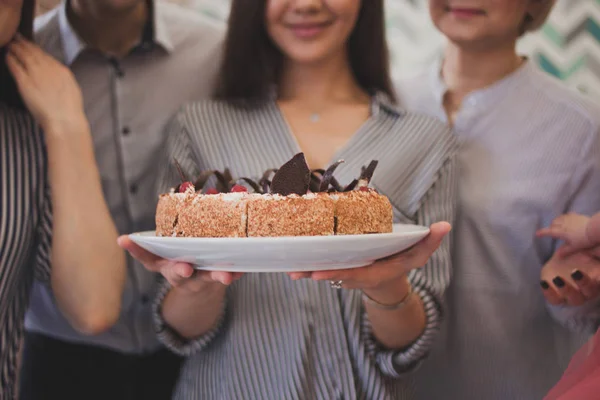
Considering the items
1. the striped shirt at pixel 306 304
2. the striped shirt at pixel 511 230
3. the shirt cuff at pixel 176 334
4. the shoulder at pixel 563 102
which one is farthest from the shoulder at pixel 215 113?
the shoulder at pixel 563 102

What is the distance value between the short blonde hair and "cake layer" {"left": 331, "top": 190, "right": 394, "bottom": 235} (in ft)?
2.51

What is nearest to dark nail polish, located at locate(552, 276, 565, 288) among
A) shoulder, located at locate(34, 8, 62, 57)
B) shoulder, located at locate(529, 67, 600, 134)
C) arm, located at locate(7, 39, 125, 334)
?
shoulder, located at locate(529, 67, 600, 134)

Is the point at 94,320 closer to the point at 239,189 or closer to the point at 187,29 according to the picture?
the point at 239,189

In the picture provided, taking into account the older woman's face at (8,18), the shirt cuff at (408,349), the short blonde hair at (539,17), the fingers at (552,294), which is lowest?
the shirt cuff at (408,349)

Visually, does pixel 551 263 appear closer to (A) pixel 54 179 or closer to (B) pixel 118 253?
(B) pixel 118 253

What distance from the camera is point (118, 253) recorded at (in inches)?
56.1

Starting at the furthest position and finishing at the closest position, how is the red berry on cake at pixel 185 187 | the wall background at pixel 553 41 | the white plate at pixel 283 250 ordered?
the wall background at pixel 553 41 < the red berry on cake at pixel 185 187 < the white plate at pixel 283 250

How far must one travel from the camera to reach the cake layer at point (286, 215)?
101 cm

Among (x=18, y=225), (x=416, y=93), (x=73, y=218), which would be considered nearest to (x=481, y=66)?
(x=416, y=93)

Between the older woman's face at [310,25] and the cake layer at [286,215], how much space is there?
1.73ft

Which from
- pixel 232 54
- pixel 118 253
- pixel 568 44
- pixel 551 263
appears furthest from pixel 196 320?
pixel 568 44

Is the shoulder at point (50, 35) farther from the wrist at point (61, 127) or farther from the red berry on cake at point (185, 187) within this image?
the red berry on cake at point (185, 187)

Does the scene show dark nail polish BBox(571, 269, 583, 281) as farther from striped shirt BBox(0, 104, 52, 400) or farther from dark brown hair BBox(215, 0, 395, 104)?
striped shirt BBox(0, 104, 52, 400)

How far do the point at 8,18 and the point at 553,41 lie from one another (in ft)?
5.68
